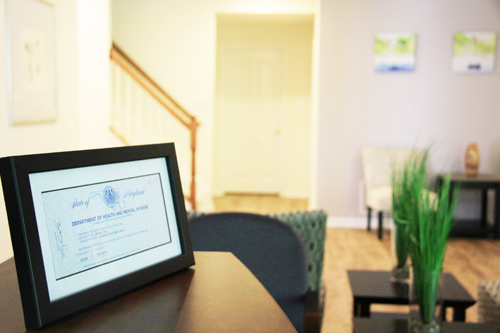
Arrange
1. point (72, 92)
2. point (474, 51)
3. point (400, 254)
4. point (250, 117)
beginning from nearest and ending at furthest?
point (400, 254)
point (72, 92)
point (474, 51)
point (250, 117)

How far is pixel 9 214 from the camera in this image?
2.32 feet

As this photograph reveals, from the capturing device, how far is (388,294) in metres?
2.61

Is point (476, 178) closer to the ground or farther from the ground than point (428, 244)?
closer to the ground

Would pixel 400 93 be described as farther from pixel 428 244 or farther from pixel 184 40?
pixel 428 244

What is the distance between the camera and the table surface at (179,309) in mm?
740

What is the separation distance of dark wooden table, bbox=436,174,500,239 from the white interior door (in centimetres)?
273

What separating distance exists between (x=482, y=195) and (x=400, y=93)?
4.40 feet

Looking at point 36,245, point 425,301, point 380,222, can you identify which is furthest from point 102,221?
point 380,222

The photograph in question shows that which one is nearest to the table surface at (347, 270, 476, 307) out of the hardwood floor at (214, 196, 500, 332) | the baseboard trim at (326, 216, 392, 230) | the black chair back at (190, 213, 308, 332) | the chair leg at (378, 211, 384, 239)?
the hardwood floor at (214, 196, 500, 332)

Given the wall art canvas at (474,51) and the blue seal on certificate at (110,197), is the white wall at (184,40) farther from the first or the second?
the blue seal on certificate at (110,197)

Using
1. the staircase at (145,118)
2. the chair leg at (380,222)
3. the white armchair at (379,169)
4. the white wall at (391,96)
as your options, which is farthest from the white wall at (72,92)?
the chair leg at (380,222)

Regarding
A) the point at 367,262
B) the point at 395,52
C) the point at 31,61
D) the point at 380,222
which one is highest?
the point at 395,52

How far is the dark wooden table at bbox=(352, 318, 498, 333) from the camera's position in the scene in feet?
7.14

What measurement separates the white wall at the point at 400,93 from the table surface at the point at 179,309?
4.92m
